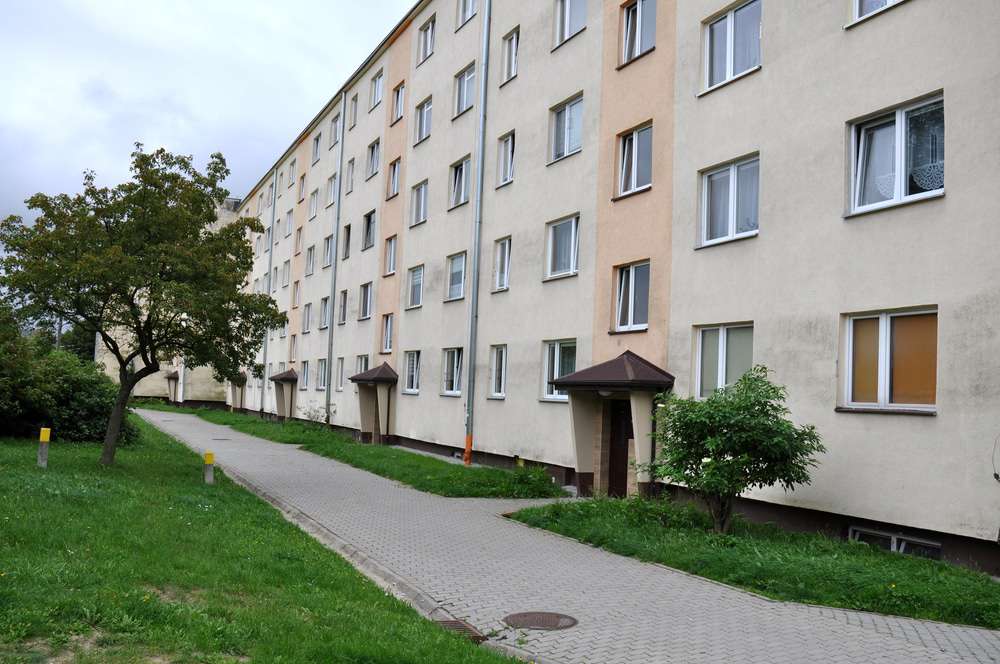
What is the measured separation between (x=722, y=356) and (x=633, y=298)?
2796 mm

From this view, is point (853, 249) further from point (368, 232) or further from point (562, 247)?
point (368, 232)

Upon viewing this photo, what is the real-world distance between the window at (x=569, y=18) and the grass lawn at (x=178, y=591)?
1215cm

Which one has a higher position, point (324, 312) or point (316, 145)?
point (316, 145)

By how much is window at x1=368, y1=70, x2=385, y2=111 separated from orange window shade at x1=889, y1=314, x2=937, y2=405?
2406 centimetres

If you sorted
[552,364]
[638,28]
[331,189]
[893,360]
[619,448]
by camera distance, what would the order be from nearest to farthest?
[893,360]
[619,448]
[638,28]
[552,364]
[331,189]

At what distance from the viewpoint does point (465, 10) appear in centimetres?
2478

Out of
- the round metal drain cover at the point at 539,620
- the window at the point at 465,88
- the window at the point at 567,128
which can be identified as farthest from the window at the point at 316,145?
the round metal drain cover at the point at 539,620

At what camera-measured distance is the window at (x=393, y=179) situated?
94.9 ft

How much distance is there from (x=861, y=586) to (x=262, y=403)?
40906 millimetres

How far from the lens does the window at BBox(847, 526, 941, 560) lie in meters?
9.90

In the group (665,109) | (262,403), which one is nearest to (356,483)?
(665,109)

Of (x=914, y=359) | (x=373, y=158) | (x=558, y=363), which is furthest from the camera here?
(x=373, y=158)

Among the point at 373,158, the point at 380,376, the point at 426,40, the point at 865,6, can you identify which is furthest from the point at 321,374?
the point at 865,6

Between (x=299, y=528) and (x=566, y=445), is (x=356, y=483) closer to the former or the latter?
(x=566, y=445)
